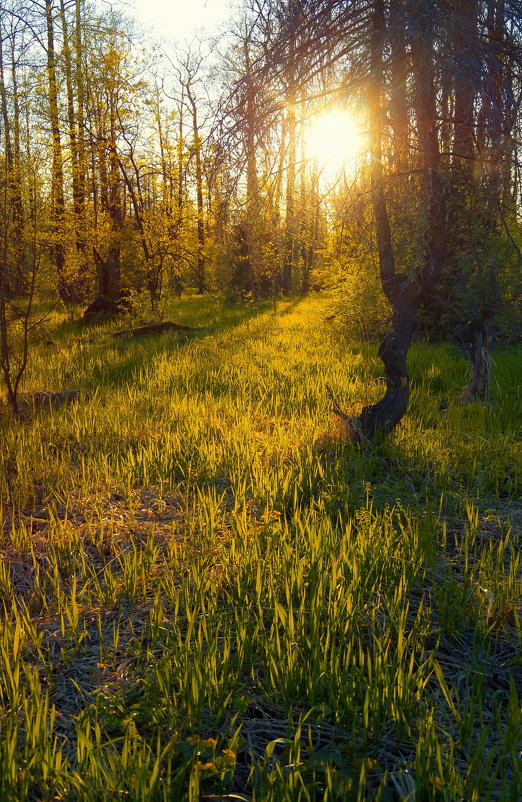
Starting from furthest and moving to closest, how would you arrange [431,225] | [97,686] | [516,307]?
1. [516,307]
2. [431,225]
3. [97,686]

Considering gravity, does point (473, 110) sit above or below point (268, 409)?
above

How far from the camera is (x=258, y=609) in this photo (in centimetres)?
238

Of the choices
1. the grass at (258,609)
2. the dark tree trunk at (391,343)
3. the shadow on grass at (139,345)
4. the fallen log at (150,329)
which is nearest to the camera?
the grass at (258,609)

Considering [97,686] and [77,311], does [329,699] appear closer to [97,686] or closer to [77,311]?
[97,686]

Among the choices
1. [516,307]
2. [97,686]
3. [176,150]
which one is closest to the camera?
[97,686]

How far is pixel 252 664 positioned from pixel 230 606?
0.45 meters

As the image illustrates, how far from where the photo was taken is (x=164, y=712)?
5.94 feet

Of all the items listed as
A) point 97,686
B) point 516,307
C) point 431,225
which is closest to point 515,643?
point 97,686

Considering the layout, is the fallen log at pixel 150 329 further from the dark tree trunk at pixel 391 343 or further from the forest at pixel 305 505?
the dark tree trunk at pixel 391 343

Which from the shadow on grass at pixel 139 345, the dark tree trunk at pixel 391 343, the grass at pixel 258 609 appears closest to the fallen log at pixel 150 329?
the shadow on grass at pixel 139 345

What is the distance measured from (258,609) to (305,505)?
138 centimetres

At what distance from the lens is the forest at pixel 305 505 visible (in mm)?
1722

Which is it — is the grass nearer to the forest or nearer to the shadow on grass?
Result: the forest

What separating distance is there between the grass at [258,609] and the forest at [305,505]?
17mm
